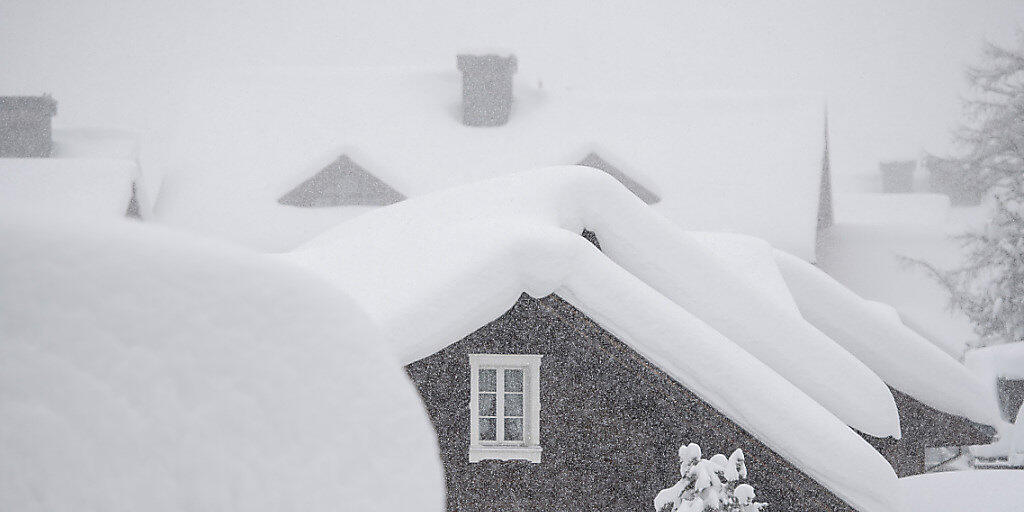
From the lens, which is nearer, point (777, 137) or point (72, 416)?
point (72, 416)

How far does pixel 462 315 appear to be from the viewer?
644 centimetres

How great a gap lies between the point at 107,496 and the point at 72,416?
6.9 inches

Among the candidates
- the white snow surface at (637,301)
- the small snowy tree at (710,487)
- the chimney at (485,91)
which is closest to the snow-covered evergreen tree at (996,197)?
the chimney at (485,91)

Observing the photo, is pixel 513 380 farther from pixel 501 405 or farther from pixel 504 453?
pixel 504 453

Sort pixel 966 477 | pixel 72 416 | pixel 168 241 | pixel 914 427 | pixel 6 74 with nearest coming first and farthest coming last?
pixel 72 416 < pixel 168 241 < pixel 966 477 < pixel 914 427 < pixel 6 74

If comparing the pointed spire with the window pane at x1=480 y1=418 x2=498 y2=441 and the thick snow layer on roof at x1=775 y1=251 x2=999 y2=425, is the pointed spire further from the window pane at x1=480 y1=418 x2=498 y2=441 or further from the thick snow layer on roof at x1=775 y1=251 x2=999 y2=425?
the window pane at x1=480 y1=418 x2=498 y2=441

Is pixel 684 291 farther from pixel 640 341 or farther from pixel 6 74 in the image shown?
pixel 6 74

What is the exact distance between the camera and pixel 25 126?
2406cm

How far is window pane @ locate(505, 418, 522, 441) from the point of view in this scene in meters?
7.35

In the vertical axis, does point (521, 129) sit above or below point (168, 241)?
below

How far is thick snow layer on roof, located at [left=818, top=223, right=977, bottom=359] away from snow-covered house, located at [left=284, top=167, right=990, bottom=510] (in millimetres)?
16136

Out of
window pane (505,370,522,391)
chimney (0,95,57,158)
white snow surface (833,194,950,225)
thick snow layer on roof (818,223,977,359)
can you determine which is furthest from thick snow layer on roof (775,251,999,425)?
white snow surface (833,194,950,225)

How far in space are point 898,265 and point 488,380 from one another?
63.8 feet

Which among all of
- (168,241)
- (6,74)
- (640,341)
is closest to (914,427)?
(640,341)
